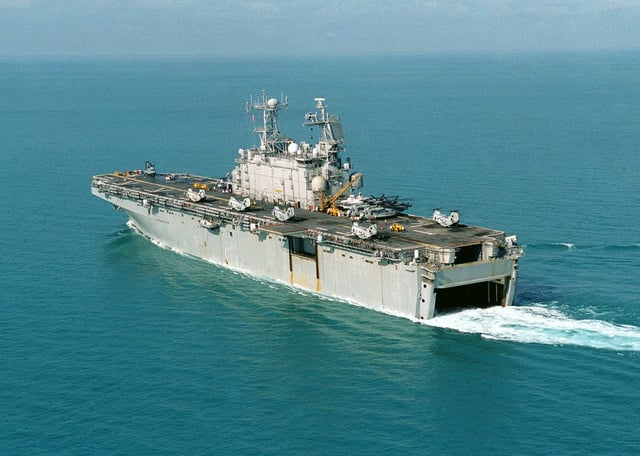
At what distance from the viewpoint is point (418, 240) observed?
56.1m

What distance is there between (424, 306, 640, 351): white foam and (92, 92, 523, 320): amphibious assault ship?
1.47 meters

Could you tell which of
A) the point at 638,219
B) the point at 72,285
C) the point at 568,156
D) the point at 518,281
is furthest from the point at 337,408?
the point at 568,156

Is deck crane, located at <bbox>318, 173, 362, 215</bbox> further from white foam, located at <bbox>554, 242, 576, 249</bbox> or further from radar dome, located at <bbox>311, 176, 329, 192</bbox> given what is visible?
white foam, located at <bbox>554, 242, 576, 249</bbox>

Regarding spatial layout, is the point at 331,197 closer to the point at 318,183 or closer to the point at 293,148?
the point at 318,183

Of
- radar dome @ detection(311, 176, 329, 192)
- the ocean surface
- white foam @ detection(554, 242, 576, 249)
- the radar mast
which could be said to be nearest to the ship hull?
the ocean surface

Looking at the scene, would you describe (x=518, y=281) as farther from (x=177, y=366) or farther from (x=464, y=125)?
(x=464, y=125)

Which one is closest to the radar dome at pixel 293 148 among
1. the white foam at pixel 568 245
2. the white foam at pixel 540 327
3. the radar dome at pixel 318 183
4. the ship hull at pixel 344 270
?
the radar dome at pixel 318 183

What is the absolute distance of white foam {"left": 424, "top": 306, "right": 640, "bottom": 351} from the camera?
4703cm

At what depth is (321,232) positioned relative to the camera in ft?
190

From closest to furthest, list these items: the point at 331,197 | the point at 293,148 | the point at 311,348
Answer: the point at 311,348 → the point at 331,197 → the point at 293,148

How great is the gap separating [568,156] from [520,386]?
232 ft

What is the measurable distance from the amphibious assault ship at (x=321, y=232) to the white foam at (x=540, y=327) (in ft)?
4.83

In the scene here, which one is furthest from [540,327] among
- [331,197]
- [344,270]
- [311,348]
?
[331,197]

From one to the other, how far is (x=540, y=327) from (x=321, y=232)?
51.8 ft
